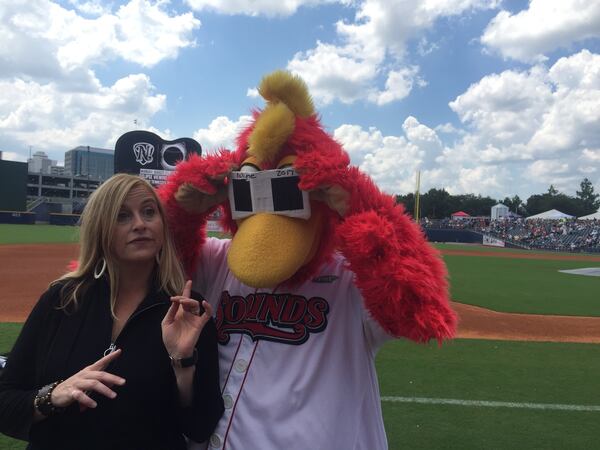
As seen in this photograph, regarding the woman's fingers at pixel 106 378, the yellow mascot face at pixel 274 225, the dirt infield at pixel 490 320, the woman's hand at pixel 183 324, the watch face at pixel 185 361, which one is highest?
the yellow mascot face at pixel 274 225

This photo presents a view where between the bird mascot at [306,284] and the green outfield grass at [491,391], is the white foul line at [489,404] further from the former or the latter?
the bird mascot at [306,284]

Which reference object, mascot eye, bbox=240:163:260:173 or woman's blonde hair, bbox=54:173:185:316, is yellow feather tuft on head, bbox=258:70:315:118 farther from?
woman's blonde hair, bbox=54:173:185:316

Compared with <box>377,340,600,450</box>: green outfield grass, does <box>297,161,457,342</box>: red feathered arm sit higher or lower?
higher

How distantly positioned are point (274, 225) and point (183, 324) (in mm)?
461

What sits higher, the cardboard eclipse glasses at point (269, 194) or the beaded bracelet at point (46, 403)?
the cardboard eclipse glasses at point (269, 194)

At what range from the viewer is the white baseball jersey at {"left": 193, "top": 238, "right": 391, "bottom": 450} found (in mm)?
1579

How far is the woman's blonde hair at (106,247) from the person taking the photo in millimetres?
1712

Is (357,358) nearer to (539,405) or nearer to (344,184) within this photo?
(344,184)

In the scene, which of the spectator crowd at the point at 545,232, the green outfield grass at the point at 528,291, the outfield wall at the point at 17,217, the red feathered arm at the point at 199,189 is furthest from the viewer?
the outfield wall at the point at 17,217

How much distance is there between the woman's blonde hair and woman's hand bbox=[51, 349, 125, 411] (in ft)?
0.80

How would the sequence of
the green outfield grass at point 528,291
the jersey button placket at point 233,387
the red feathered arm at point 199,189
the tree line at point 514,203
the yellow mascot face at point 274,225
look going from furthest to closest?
the tree line at point 514,203
the green outfield grass at point 528,291
the red feathered arm at point 199,189
the jersey button placket at point 233,387
the yellow mascot face at point 274,225

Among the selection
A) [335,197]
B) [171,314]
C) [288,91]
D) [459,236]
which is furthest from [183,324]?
[459,236]

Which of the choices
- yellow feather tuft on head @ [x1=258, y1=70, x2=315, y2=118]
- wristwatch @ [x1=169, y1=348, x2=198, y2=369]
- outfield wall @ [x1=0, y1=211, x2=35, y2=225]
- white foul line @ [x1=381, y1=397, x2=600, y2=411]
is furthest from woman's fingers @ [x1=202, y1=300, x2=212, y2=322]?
outfield wall @ [x1=0, y1=211, x2=35, y2=225]

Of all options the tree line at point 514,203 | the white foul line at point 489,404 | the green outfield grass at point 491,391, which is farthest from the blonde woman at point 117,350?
the tree line at point 514,203
